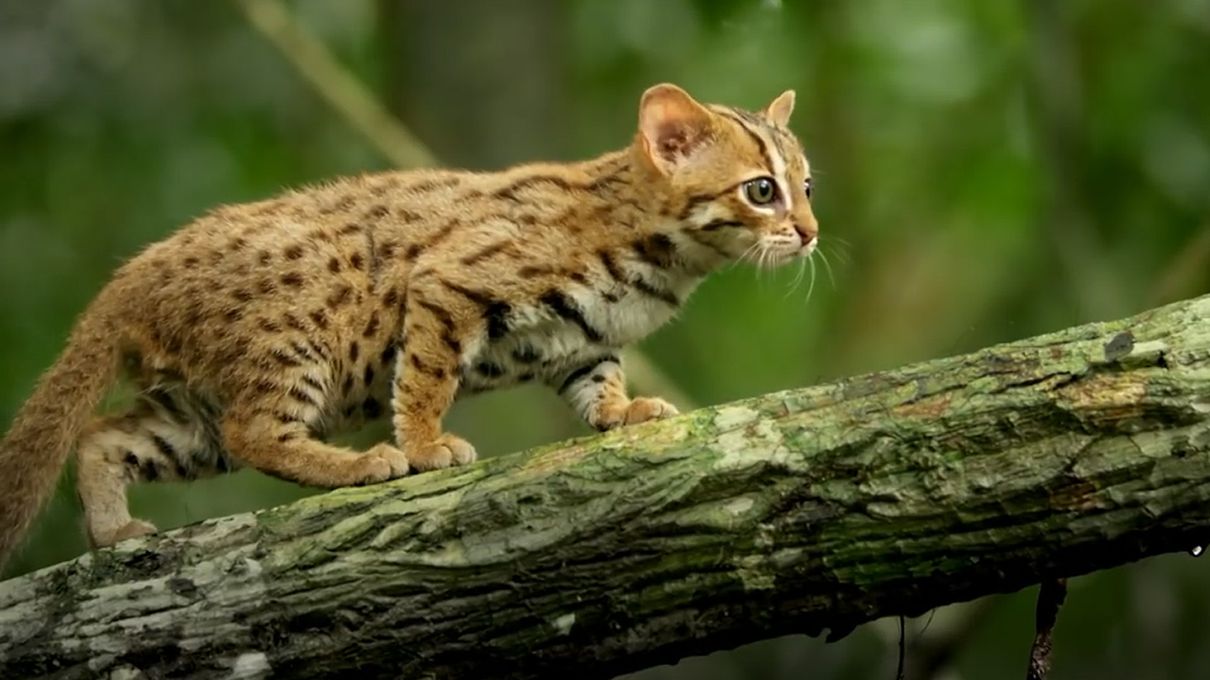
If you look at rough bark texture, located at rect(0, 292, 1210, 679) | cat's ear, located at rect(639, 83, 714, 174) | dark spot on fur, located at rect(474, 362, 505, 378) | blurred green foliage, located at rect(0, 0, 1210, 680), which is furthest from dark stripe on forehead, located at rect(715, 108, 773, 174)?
blurred green foliage, located at rect(0, 0, 1210, 680)

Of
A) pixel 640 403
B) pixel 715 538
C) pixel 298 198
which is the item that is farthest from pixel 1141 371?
pixel 298 198

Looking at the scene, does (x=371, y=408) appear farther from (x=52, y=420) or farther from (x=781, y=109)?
(x=781, y=109)

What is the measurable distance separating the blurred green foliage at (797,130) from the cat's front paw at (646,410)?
2254mm

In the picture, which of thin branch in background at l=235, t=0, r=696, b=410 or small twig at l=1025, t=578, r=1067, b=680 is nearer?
small twig at l=1025, t=578, r=1067, b=680

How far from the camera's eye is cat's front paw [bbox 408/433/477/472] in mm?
5941

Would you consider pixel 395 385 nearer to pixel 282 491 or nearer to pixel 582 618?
pixel 582 618

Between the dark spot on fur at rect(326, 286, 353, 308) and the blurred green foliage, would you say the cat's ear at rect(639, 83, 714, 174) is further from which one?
the blurred green foliage

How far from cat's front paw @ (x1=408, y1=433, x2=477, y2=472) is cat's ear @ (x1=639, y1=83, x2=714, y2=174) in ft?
4.25

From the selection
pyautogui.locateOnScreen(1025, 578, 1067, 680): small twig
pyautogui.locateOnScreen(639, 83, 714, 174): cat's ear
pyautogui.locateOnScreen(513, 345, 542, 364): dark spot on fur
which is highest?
pyautogui.locateOnScreen(639, 83, 714, 174): cat's ear

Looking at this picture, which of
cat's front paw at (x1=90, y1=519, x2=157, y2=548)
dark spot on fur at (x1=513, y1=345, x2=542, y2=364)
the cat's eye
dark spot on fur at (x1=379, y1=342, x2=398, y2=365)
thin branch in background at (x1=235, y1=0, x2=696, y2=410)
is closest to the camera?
cat's front paw at (x1=90, y1=519, x2=157, y2=548)

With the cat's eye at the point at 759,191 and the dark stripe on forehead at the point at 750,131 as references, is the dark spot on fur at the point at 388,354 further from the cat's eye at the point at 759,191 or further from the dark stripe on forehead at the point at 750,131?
the dark stripe on forehead at the point at 750,131

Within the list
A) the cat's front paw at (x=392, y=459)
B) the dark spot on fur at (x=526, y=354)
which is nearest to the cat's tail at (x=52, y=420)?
the cat's front paw at (x=392, y=459)

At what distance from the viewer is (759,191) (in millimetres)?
6555

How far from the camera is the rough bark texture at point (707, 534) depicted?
14.6 ft
